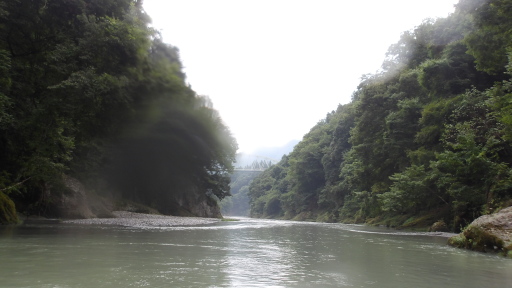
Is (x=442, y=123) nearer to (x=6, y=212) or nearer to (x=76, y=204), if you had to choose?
(x=76, y=204)

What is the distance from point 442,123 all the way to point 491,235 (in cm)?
1320

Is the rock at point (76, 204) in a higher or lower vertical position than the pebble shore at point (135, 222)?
higher

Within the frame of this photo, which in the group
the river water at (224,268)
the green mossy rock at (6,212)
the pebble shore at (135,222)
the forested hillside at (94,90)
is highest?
the forested hillside at (94,90)

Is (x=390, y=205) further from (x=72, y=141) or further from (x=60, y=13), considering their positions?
(x=60, y=13)

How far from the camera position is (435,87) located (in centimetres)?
2291

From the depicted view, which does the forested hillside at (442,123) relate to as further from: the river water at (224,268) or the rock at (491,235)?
the river water at (224,268)

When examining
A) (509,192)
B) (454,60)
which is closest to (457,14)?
(454,60)

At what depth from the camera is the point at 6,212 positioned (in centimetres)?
1391

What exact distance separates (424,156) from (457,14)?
10.8m

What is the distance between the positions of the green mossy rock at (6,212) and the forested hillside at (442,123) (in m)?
17.3

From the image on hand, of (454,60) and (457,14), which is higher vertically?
(457,14)

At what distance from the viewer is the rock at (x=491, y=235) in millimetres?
8578

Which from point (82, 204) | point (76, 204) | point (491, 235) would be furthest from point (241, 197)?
point (491, 235)

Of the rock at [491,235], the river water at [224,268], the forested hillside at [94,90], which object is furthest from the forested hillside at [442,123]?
the forested hillside at [94,90]
